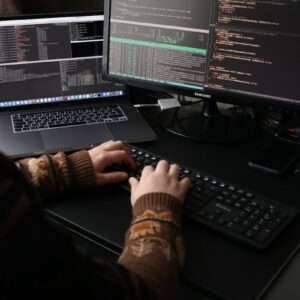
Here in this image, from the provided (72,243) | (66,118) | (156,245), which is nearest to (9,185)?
(72,243)

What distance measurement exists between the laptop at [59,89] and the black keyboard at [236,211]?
13.1 inches

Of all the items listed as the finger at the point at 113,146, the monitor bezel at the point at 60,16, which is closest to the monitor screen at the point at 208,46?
the monitor bezel at the point at 60,16

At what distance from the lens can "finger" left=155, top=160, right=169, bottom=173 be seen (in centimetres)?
113

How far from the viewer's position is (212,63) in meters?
1.34

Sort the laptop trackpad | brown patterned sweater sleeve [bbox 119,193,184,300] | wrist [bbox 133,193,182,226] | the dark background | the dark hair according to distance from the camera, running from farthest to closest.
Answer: the dark background
the laptop trackpad
wrist [bbox 133,193,182,226]
brown patterned sweater sleeve [bbox 119,193,184,300]
the dark hair

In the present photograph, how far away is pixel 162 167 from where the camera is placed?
3.76ft

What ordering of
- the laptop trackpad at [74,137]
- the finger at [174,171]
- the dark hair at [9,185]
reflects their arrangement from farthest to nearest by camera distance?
the laptop trackpad at [74,137] < the finger at [174,171] < the dark hair at [9,185]

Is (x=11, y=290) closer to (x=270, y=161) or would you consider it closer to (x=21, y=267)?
(x=21, y=267)

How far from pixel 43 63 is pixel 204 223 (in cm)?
73

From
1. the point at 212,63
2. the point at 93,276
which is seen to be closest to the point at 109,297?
the point at 93,276

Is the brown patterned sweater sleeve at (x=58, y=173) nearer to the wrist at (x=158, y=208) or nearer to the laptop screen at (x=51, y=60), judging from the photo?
the wrist at (x=158, y=208)

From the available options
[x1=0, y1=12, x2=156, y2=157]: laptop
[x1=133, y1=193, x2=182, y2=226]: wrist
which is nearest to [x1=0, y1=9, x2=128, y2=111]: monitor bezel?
[x1=0, y1=12, x2=156, y2=157]: laptop

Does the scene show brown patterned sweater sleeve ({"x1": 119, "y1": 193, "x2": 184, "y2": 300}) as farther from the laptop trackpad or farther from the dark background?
the dark background

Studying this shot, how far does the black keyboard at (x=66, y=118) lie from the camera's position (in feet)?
4.83
